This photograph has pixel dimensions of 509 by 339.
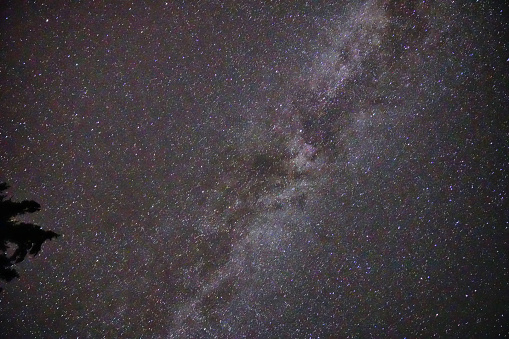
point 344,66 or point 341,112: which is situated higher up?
point 344,66

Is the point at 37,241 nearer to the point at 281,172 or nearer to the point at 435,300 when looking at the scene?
the point at 281,172

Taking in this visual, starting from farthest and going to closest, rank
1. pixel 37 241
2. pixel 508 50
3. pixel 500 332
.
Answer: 1. pixel 500 332
2. pixel 508 50
3. pixel 37 241

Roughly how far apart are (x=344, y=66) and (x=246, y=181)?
1293 millimetres

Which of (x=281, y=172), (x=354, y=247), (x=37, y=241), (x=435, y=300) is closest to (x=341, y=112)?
(x=281, y=172)

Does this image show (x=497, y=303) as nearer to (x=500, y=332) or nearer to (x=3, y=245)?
(x=500, y=332)

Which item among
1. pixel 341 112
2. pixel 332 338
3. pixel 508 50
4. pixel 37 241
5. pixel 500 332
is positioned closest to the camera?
pixel 37 241

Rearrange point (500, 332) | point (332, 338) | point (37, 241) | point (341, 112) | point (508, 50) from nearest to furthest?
1. point (37, 241)
2. point (508, 50)
3. point (341, 112)
4. point (332, 338)
5. point (500, 332)

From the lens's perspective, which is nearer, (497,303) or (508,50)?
(508,50)

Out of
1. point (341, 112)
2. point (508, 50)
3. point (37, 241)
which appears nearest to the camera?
point (37, 241)

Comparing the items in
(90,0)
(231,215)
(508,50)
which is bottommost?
(231,215)

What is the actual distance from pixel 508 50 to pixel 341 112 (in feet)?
4.51

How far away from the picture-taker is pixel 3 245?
3.30 feet

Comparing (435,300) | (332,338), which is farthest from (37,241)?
(435,300)

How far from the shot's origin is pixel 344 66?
224cm
